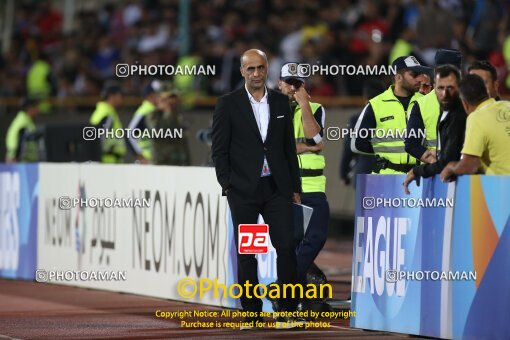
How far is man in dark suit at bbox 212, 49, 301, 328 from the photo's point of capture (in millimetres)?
12320

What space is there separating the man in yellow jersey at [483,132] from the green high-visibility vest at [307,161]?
2773mm

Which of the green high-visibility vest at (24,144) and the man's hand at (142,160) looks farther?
the green high-visibility vest at (24,144)

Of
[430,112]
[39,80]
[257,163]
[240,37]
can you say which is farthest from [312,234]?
[39,80]

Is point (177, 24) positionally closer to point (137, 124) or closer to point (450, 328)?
point (137, 124)

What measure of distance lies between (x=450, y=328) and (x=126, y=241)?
5.96 meters

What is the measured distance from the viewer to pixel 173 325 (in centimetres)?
1291

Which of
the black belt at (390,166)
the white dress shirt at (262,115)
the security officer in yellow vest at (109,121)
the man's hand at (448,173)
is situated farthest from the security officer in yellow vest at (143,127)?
the man's hand at (448,173)

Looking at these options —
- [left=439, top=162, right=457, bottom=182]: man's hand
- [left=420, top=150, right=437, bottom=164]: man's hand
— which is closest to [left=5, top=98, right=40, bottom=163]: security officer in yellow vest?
[left=420, top=150, right=437, bottom=164]: man's hand

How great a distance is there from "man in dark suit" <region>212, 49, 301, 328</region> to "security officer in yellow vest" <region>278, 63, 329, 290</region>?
99 cm

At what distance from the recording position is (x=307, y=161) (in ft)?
45.0

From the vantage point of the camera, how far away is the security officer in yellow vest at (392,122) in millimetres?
13586

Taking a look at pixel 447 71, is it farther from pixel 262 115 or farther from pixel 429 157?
pixel 262 115

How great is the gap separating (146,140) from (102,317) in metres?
6.84

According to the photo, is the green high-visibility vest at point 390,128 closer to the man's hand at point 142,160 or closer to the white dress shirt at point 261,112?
the white dress shirt at point 261,112
